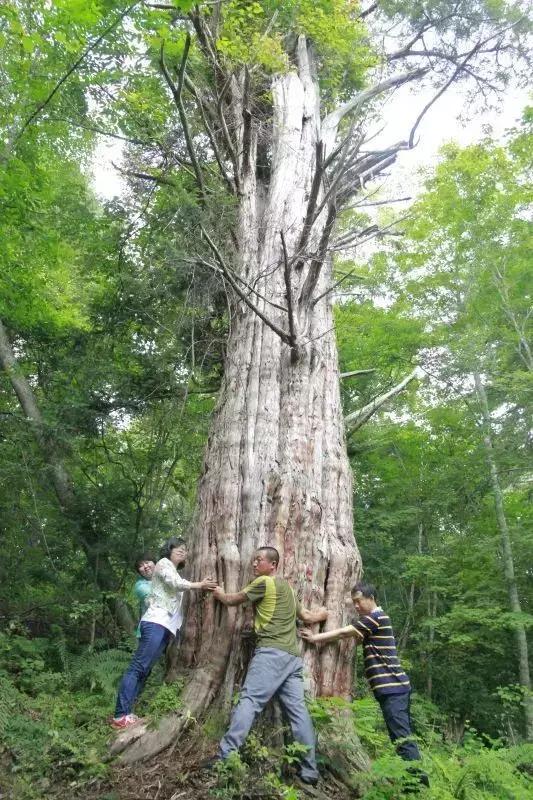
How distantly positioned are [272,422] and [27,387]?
14.1ft

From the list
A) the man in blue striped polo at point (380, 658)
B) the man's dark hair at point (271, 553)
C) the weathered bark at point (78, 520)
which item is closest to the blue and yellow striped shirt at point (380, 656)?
the man in blue striped polo at point (380, 658)

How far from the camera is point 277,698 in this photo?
332 centimetres

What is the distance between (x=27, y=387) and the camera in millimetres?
7445

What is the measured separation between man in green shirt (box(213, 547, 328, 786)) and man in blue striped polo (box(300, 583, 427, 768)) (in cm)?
22

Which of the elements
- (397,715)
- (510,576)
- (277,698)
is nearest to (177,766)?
(277,698)

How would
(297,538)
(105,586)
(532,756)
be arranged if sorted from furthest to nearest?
(105,586), (297,538), (532,756)

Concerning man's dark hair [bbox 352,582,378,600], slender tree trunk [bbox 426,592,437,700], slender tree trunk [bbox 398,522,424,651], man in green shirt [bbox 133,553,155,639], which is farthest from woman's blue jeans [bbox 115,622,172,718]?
slender tree trunk [bbox 398,522,424,651]

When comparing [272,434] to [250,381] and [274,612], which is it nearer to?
[250,381]

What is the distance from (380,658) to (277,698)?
2.57 feet

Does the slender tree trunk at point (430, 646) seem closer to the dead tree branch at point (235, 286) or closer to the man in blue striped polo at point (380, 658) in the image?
the man in blue striped polo at point (380, 658)

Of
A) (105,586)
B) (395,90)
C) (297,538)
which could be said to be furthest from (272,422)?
(395,90)

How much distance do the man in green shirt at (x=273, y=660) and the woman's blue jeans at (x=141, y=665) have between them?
572mm

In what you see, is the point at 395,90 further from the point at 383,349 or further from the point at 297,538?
the point at 297,538

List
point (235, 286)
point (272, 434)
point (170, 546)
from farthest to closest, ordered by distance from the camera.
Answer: point (272, 434), point (170, 546), point (235, 286)
